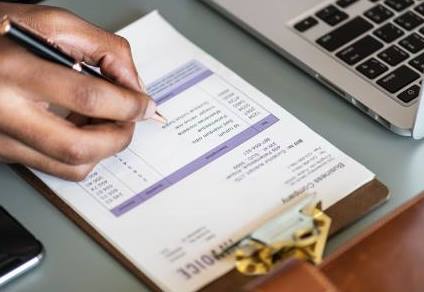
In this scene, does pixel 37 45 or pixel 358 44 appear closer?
pixel 37 45

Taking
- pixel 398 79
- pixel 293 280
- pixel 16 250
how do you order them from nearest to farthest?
pixel 293 280
pixel 16 250
pixel 398 79

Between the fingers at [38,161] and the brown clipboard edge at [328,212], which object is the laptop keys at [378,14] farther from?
the fingers at [38,161]

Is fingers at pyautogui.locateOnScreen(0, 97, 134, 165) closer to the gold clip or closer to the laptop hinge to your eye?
the gold clip

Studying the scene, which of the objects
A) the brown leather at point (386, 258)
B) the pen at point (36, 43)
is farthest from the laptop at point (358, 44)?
the pen at point (36, 43)

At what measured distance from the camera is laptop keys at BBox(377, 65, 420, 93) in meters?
0.76

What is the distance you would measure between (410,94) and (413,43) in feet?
0.21

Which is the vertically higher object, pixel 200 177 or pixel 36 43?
→ pixel 36 43

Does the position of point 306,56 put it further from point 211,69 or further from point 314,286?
point 314,286

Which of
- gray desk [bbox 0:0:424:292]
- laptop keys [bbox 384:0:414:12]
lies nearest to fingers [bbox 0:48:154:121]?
gray desk [bbox 0:0:424:292]

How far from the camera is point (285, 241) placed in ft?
2.01

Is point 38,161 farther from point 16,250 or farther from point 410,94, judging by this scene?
point 410,94

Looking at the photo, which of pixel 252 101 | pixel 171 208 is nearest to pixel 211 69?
pixel 252 101

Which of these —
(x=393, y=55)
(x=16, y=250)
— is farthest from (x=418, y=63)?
(x=16, y=250)

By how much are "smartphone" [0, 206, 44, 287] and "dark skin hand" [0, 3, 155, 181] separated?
0.06 m
